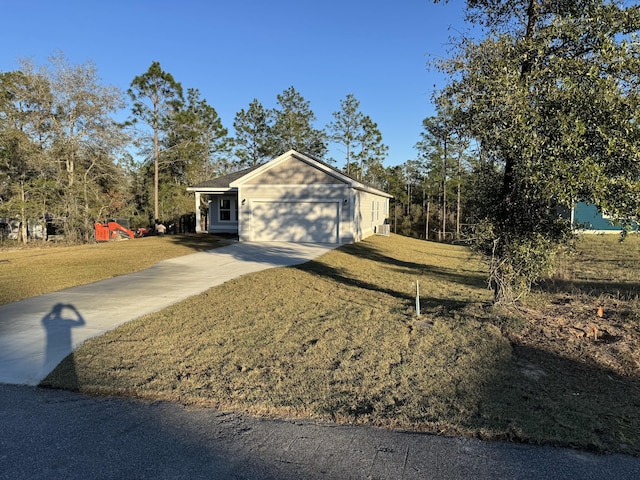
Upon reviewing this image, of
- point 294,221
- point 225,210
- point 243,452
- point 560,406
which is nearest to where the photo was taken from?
point 243,452

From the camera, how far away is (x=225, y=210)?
82.5 ft

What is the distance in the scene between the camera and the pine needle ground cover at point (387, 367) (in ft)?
12.0

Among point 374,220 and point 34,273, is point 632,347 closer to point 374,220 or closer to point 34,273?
point 34,273

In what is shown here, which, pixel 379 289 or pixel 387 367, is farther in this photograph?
pixel 379 289

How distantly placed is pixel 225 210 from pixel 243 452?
22.9 meters

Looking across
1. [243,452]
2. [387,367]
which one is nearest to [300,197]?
[387,367]

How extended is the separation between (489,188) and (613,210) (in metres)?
1.99

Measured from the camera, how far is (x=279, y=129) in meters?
40.6

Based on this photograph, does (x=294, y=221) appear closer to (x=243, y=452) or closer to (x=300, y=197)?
(x=300, y=197)

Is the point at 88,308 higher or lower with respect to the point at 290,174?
lower

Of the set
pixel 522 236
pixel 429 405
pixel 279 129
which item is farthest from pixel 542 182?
pixel 279 129

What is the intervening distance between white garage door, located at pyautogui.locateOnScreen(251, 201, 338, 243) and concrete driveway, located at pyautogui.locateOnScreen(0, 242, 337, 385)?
5577mm

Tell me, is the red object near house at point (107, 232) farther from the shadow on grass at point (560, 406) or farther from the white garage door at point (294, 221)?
the shadow on grass at point (560, 406)

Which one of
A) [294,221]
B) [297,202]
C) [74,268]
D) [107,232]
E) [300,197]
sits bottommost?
[74,268]
